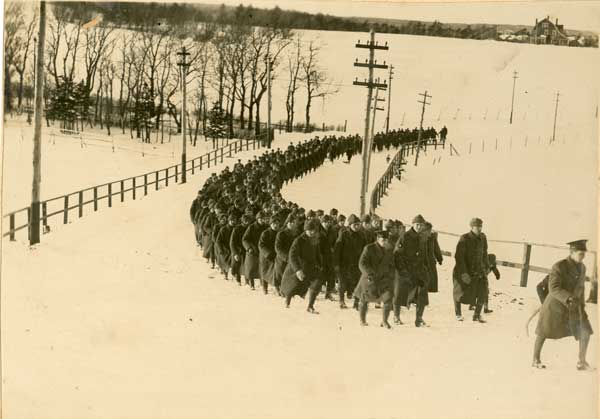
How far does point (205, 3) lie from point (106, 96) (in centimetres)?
215

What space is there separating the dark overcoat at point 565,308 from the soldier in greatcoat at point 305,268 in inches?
92.0

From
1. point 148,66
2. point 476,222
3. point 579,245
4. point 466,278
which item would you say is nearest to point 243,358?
point 466,278

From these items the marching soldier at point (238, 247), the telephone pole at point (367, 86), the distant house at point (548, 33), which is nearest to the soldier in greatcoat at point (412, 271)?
the telephone pole at point (367, 86)

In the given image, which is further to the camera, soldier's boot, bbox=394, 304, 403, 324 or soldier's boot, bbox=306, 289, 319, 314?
soldier's boot, bbox=306, 289, 319, 314

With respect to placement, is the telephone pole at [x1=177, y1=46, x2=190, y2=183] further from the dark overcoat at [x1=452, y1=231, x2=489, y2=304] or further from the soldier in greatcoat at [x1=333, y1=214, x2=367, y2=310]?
the dark overcoat at [x1=452, y1=231, x2=489, y2=304]

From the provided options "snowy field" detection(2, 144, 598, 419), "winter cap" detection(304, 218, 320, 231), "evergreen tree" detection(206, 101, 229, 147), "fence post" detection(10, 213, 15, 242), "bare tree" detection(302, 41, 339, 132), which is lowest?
"snowy field" detection(2, 144, 598, 419)

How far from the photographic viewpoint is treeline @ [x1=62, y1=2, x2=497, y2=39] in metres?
8.32

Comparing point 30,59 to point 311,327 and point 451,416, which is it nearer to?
point 311,327

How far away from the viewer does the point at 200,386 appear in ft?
25.5

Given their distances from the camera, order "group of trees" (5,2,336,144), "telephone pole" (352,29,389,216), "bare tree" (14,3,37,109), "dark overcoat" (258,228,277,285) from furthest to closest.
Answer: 1. "dark overcoat" (258,228,277,285)
2. "telephone pole" (352,29,389,216)
3. "group of trees" (5,2,336,144)
4. "bare tree" (14,3,37,109)

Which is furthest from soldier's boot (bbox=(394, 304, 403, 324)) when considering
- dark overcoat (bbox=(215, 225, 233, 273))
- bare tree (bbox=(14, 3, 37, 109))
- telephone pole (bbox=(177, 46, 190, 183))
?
bare tree (bbox=(14, 3, 37, 109))

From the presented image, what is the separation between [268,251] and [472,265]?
2.39 meters

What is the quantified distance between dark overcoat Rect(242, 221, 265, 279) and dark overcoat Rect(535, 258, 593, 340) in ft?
11.4

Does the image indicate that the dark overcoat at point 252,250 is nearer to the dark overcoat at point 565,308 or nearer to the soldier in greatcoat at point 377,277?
the soldier in greatcoat at point 377,277
